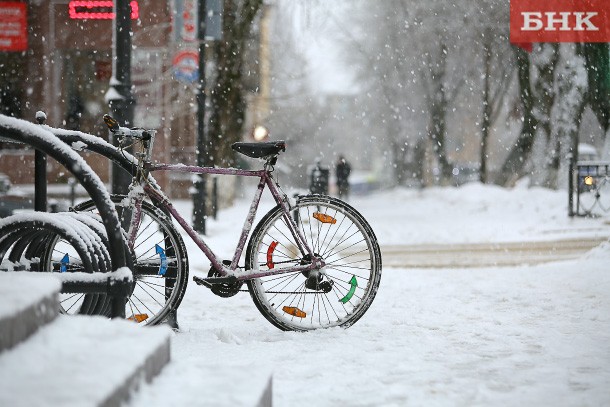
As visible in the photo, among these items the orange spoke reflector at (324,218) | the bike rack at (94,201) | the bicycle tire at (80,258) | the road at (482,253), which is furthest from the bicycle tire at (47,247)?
the road at (482,253)

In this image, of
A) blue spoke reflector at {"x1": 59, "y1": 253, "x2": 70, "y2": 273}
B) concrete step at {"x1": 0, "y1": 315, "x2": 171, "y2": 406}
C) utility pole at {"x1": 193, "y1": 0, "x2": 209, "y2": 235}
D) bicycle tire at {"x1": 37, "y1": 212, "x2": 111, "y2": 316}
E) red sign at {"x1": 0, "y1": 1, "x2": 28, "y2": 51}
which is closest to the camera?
concrete step at {"x1": 0, "y1": 315, "x2": 171, "y2": 406}

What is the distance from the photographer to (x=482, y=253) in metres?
10.8

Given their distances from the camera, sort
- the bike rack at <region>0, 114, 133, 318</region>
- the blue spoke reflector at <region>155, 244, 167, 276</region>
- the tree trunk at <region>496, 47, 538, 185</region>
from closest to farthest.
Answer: the bike rack at <region>0, 114, 133, 318</region> < the blue spoke reflector at <region>155, 244, 167, 276</region> < the tree trunk at <region>496, 47, 538, 185</region>

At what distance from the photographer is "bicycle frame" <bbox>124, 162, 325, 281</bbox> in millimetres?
4801

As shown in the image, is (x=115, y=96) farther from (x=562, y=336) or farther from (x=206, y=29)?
(x=206, y=29)

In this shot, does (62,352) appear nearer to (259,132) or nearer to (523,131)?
(259,132)

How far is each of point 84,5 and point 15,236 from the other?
13.8 ft

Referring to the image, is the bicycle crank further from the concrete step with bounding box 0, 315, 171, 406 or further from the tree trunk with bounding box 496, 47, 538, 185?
the tree trunk with bounding box 496, 47, 538, 185

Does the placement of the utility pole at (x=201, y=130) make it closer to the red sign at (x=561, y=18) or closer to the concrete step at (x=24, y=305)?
the red sign at (x=561, y=18)

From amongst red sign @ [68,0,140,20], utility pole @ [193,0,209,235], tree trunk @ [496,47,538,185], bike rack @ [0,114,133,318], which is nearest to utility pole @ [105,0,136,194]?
red sign @ [68,0,140,20]

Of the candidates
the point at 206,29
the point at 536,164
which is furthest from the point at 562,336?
the point at 536,164

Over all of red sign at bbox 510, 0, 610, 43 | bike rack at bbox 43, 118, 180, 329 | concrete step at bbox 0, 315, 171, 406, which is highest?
red sign at bbox 510, 0, 610, 43

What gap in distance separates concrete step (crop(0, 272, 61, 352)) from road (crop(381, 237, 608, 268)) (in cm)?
647

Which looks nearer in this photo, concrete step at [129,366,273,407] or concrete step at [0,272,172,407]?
concrete step at [0,272,172,407]
